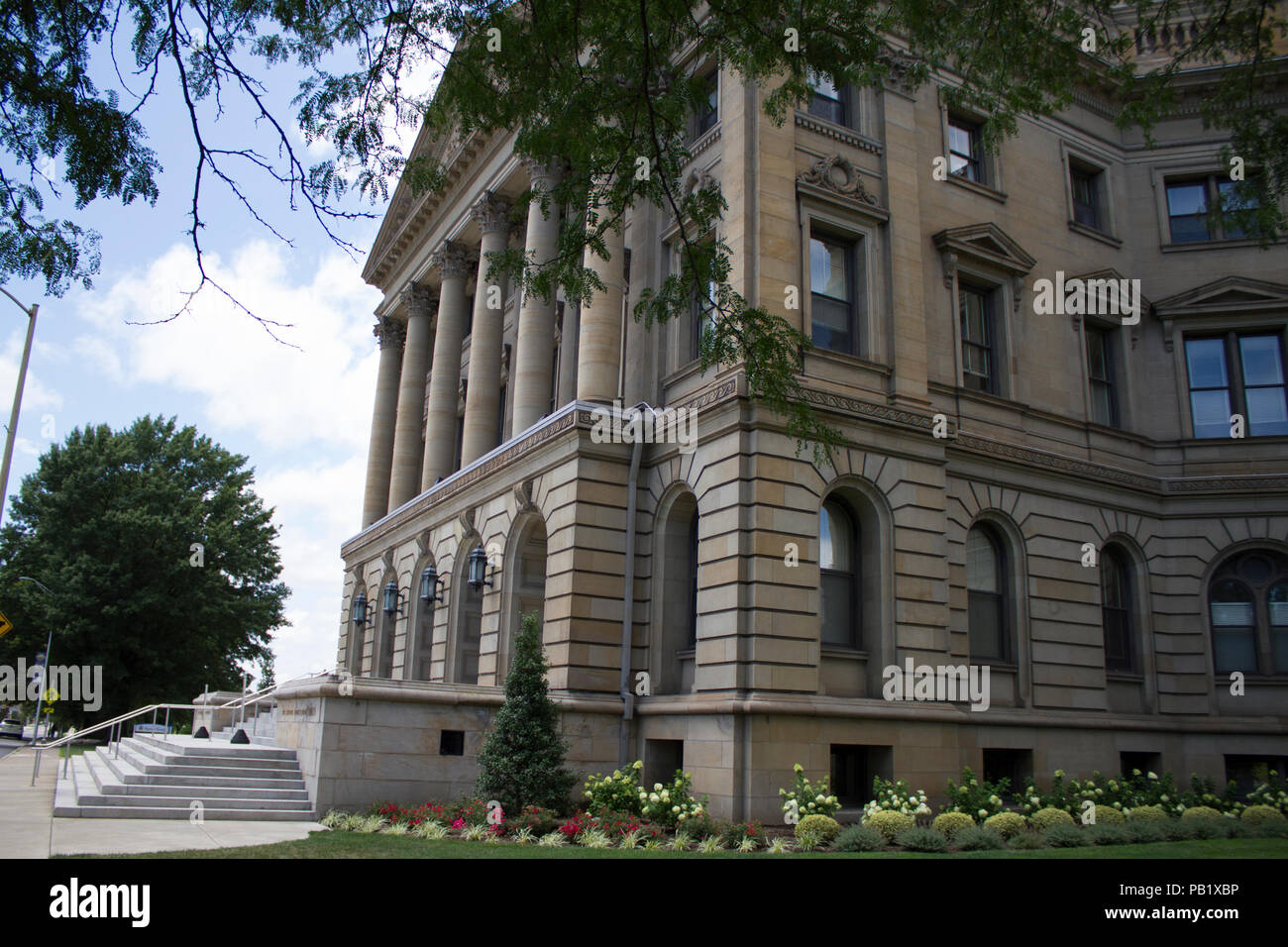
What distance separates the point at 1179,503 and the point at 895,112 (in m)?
12.8

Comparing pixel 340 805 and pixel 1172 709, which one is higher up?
pixel 1172 709

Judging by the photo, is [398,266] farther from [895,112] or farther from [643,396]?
[895,112]

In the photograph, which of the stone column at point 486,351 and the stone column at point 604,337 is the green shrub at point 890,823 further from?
the stone column at point 486,351

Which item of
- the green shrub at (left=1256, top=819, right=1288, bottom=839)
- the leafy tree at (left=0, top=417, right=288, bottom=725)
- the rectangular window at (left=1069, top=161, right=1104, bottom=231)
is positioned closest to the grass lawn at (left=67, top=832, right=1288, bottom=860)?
the green shrub at (left=1256, top=819, right=1288, bottom=839)

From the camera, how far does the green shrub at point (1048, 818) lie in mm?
17500

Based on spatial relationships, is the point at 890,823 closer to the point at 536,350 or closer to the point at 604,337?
the point at 604,337

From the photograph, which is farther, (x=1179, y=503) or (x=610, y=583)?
(x=1179, y=503)

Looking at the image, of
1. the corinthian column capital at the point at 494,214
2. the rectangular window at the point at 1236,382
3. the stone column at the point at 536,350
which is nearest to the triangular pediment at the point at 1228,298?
the rectangular window at the point at 1236,382

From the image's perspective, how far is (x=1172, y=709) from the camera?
25422 millimetres

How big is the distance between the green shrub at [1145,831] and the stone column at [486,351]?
799 inches

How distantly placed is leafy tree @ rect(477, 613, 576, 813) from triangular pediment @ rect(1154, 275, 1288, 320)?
67.5 feet

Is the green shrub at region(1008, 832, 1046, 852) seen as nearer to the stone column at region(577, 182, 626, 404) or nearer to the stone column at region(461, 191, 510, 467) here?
the stone column at region(577, 182, 626, 404)

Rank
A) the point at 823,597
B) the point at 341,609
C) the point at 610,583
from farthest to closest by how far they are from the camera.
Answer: the point at 341,609
the point at 610,583
the point at 823,597
